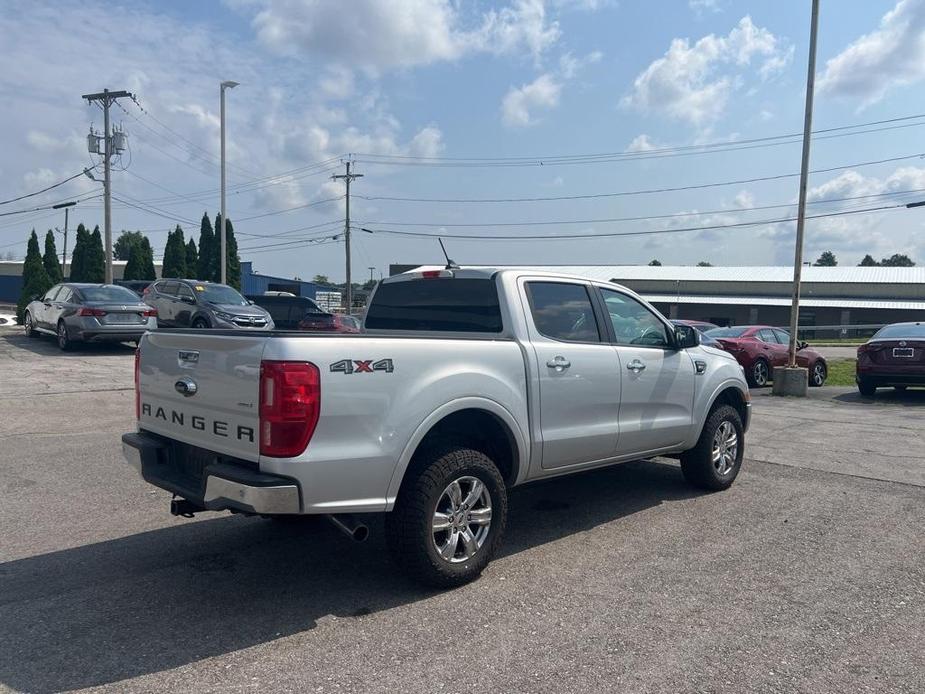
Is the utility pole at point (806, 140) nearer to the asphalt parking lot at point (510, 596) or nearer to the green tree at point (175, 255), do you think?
the asphalt parking lot at point (510, 596)

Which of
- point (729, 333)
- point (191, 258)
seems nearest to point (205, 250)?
point (191, 258)

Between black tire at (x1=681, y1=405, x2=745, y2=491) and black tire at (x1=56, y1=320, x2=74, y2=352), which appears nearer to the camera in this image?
black tire at (x1=681, y1=405, x2=745, y2=491)

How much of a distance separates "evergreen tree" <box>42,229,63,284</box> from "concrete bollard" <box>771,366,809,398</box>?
4506 cm

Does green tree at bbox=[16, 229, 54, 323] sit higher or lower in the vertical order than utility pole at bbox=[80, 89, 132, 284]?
lower

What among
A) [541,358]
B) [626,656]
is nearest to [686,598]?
[626,656]

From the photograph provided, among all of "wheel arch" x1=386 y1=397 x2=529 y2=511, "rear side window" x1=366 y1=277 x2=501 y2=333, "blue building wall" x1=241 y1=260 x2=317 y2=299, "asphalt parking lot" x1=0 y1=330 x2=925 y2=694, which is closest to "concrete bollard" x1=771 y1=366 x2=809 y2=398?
"asphalt parking lot" x1=0 y1=330 x2=925 y2=694

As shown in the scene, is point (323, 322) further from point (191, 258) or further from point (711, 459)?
point (191, 258)

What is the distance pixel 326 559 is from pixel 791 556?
3139 millimetres

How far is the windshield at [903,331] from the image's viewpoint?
48.0 ft

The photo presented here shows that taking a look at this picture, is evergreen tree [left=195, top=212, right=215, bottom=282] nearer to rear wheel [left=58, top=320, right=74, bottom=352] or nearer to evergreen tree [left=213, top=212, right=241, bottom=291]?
evergreen tree [left=213, top=212, right=241, bottom=291]

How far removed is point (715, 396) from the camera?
22.6ft

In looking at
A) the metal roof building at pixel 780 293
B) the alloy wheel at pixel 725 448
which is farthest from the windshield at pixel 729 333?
the metal roof building at pixel 780 293

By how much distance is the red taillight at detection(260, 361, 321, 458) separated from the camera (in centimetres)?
382

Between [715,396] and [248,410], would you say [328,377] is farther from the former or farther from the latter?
[715,396]
